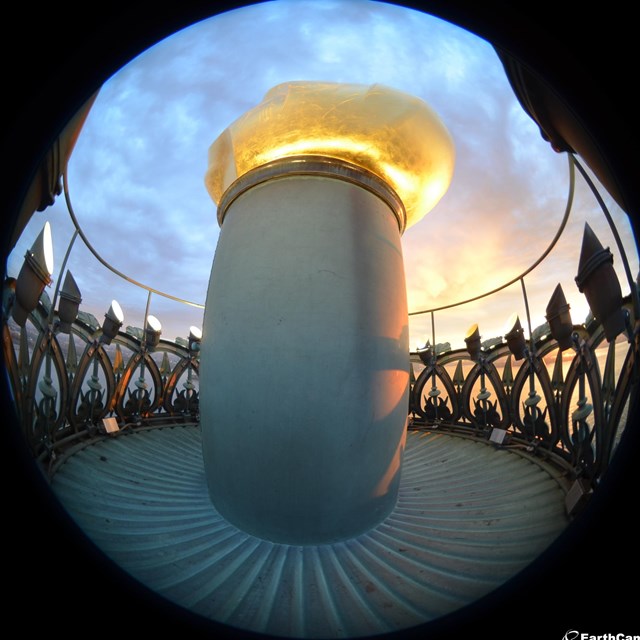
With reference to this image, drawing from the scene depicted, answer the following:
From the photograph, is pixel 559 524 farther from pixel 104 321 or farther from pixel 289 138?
pixel 104 321

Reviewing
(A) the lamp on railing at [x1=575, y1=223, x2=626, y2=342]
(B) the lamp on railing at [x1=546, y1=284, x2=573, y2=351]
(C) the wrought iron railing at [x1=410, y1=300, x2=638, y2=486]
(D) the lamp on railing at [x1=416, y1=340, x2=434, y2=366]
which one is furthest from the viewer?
(D) the lamp on railing at [x1=416, y1=340, x2=434, y2=366]

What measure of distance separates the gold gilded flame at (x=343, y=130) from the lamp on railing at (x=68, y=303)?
157 centimetres

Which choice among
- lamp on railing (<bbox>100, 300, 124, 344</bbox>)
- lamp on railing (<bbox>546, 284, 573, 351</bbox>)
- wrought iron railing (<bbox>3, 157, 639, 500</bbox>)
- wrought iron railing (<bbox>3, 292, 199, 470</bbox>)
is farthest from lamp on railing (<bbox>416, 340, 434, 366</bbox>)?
lamp on railing (<bbox>100, 300, 124, 344</bbox>)

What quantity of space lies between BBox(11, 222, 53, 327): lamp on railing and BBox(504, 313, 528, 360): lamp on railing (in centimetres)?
342

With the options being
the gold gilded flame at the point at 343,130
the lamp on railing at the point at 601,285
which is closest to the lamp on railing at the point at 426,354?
the gold gilded flame at the point at 343,130

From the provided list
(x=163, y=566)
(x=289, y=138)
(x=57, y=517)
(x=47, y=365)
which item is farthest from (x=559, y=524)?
(x=47, y=365)

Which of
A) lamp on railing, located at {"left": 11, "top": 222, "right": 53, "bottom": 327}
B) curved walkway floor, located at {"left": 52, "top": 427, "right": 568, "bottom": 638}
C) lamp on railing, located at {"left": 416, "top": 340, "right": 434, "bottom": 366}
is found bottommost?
curved walkway floor, located at {"left": 52, "top": 427, "right": 568, "bottom": 638}

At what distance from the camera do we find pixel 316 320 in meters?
1.61

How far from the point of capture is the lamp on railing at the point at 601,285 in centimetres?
119

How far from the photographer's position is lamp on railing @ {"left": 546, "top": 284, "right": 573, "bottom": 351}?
1977 millimetres

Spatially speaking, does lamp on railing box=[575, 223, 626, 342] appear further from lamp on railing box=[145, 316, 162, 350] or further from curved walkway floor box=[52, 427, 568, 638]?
lamp on railing box=[145, 316, 162, 350]

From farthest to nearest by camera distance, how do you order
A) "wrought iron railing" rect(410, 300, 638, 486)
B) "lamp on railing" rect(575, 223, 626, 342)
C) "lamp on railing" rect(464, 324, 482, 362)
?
"lamp on railing" rect(464, 324, 482, 362) → "wrought iron railing" rect(410, 300, 638, 486) → "lamp on railing" rect(575, 223, 626, 342)

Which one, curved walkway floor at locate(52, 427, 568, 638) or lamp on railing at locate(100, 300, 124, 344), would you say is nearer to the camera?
curved walkway floor at locate(52, 427, 568, 638)

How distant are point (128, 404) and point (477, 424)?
3.84 m
